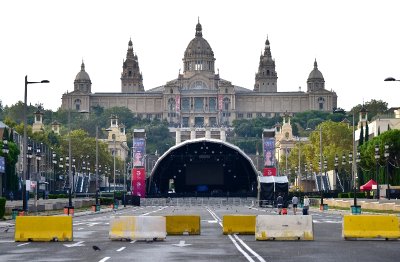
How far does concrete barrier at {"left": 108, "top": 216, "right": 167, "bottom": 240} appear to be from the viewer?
43.6 meters

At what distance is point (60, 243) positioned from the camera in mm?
41844

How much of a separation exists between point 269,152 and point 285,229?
356 feet

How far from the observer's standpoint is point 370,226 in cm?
4394

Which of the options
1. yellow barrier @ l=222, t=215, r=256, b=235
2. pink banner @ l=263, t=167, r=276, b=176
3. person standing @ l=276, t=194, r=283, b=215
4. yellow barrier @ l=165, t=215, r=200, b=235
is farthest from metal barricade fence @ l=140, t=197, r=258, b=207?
yellow barrier @ l=165, t=215, r=200, b=235

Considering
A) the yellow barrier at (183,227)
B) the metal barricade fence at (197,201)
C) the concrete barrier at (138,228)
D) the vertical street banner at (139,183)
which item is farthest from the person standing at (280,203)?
the vertical street banner at (139,183)

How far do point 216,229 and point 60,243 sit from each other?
14.3 m

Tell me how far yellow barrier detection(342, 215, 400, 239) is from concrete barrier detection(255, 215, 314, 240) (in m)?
1.58

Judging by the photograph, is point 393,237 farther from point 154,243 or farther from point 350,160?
point 350,160

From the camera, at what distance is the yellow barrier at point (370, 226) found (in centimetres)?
4362

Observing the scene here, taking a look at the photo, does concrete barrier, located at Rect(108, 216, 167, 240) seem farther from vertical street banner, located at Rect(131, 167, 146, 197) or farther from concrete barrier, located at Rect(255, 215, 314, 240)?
vertical street banner, located at Rect(131, 167, 146, 197)

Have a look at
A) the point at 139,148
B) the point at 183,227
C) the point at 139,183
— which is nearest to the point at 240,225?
the point at 183,227

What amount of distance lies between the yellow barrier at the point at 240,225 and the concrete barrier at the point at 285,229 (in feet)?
18.3

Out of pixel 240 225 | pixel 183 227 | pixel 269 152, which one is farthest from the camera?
pixel 269 152

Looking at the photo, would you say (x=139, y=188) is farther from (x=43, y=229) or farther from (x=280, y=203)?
→ (x=43, y=229)
